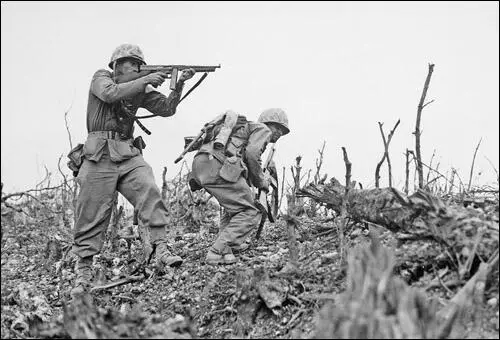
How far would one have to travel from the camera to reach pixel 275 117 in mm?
6840

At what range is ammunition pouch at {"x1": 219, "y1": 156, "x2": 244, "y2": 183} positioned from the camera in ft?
20.3

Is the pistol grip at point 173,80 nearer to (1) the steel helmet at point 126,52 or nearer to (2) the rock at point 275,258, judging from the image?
(1) the steel helmet at point 126,52

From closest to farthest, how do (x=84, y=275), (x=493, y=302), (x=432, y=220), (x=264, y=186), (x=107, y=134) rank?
(x=493, y=302) → (x=432, y=220) → (x=84, y=275) → (x=107, y=134) → (x=264, y=186)

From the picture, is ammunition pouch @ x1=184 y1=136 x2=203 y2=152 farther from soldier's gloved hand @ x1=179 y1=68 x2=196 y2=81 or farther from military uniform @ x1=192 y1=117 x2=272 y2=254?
soldier's gloved hand @ x1=179 y1=68 x2=196 y2=81

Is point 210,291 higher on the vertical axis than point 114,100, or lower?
lower

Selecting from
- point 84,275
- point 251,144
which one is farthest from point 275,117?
point 84,275

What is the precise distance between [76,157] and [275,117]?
2099 millimetres

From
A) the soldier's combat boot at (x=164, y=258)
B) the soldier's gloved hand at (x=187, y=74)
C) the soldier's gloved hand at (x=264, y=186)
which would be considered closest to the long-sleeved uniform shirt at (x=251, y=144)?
the soldier's gloved hand at (x=264, y=186)

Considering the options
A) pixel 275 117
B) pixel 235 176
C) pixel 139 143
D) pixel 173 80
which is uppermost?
pixel 173 80

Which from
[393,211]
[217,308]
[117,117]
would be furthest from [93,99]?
[393,211]

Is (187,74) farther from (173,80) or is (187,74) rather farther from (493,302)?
(493,302)

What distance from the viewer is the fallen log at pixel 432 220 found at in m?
4.24

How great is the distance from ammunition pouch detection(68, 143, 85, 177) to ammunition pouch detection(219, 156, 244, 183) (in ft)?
4.35

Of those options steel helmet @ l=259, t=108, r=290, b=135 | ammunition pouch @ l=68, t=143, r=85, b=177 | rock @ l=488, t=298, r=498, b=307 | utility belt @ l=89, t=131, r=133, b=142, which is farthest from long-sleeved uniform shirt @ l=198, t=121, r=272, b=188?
rock @ l=488, t=298, r=498, b=307
